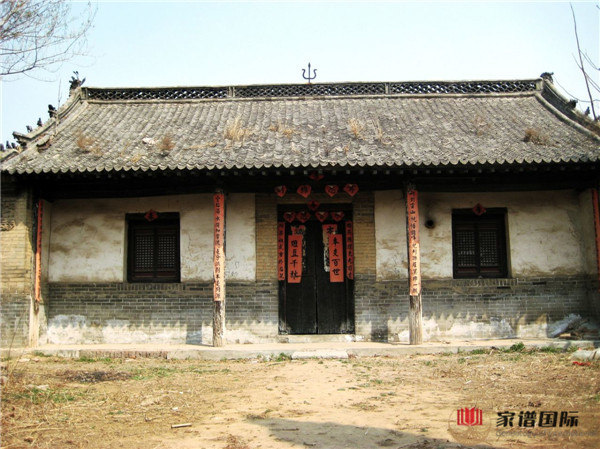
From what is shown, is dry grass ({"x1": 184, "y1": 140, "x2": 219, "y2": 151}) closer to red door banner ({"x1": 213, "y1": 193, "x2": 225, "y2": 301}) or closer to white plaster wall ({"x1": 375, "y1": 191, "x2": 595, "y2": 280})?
red door banner ({"x1": 213, "y1": 193, "x2": 225, "y2": 301})

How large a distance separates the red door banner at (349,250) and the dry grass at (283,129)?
206 centimetres

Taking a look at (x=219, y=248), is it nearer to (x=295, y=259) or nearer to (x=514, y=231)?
(x=295, y=259)

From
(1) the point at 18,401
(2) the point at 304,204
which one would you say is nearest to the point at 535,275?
(2) the point at 304,204

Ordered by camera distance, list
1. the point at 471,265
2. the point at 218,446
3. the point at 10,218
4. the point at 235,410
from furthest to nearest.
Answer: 1. the point at 471,265
2. the point at 10,218
3. the point at 235,410
4. the point at 218,446

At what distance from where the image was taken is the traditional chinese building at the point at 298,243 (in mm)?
9492

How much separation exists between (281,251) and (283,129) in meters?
2.45

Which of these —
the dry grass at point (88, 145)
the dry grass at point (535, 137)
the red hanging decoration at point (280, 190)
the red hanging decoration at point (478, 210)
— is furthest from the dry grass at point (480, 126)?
the dry grass at point (88, 145)

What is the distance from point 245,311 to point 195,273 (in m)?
1.16

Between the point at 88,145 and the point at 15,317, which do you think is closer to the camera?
the point at 15,317

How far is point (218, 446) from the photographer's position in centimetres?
409

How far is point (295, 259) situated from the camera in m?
10.1

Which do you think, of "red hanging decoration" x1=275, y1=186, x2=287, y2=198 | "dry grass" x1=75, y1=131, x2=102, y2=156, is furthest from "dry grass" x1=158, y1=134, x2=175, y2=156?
"red hanging decoration" x1=275, y1=186, x2=287, y2=198

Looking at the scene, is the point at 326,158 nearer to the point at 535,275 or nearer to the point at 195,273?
the point at 195,273

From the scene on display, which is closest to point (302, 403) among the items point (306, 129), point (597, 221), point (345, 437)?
point (345, 437)
